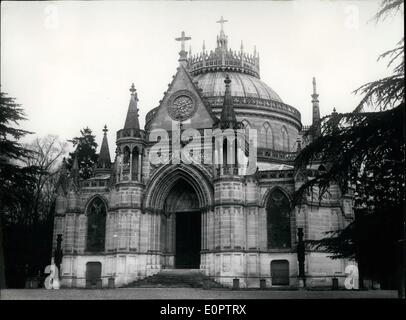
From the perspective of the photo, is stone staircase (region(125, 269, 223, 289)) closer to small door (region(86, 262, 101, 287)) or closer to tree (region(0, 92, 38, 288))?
small door (region(86, 262, 101, 287))

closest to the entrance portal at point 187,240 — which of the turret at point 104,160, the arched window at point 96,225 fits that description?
the arched window at point 96,225

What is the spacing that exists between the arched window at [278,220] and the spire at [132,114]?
9748 mm

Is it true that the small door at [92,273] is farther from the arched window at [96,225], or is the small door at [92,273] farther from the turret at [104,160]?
the turret at [104,160]

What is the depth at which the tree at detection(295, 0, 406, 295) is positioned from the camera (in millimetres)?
14891

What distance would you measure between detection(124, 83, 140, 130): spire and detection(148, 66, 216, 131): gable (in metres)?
1.60

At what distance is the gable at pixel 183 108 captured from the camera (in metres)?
35.1

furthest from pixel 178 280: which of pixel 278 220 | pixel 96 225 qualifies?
pixel 96 225

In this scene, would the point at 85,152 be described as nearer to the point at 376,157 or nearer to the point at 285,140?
the point at 285,140

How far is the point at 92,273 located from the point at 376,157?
23.9 metres

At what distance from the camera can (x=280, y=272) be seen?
1273 inches

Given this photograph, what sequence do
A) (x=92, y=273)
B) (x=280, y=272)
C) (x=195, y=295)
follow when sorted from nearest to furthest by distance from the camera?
(x=195, y=295), (x=280, y=272), (x=92, y=273)

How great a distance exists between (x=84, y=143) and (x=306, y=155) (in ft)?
133
